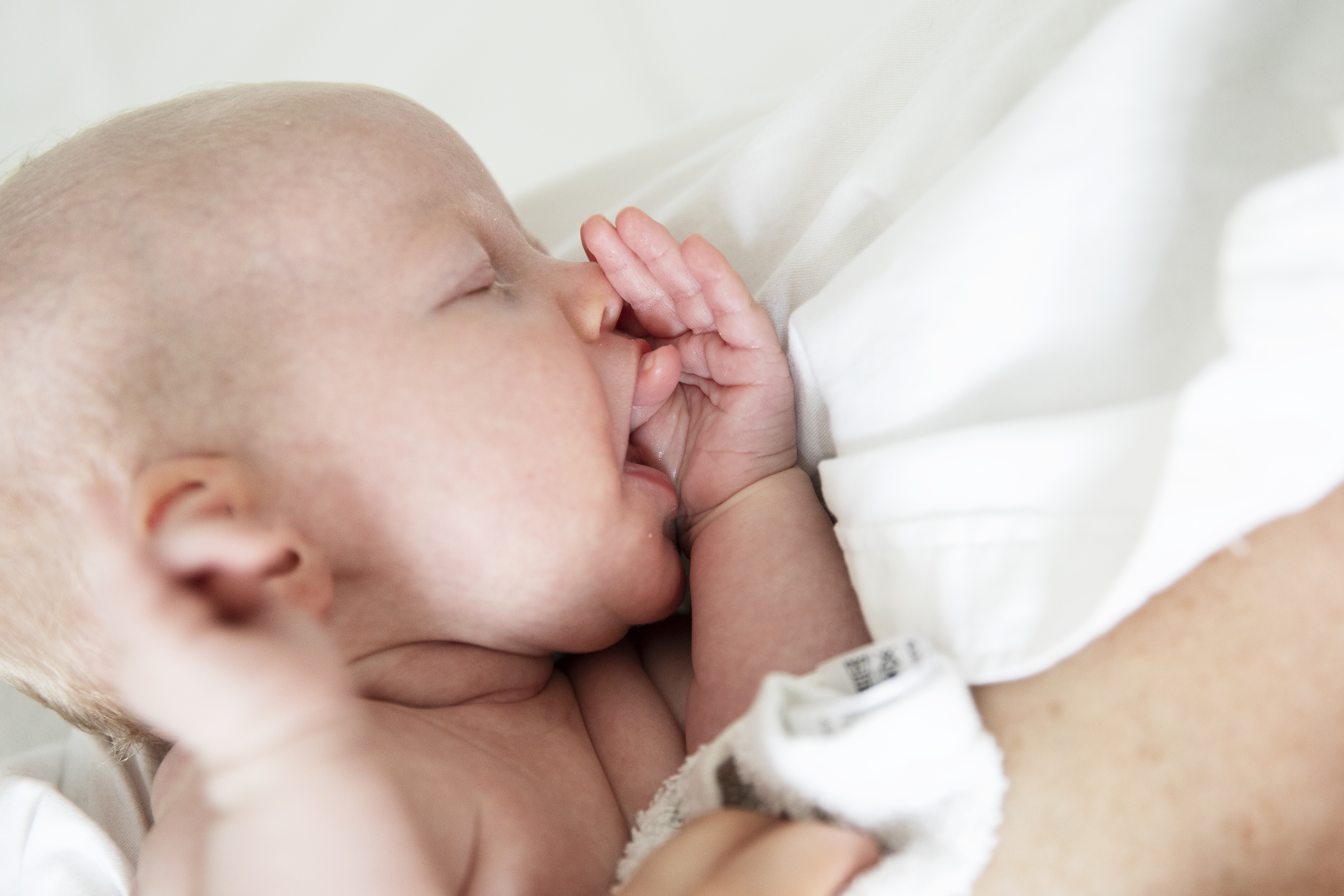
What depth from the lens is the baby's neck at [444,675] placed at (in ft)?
2.53

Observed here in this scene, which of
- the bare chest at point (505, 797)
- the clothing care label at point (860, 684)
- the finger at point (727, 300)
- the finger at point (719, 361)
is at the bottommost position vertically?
the bare chest at point (505, 797)

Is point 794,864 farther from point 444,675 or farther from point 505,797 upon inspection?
point 444,675

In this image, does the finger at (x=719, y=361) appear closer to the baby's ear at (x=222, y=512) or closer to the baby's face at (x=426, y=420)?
the baby's face at (x=426, y=420)

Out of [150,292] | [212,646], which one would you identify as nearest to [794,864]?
[212,646]

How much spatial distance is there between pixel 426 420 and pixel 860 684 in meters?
0.39

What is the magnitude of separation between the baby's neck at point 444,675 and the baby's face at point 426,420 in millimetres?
14

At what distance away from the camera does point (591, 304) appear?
0.86m

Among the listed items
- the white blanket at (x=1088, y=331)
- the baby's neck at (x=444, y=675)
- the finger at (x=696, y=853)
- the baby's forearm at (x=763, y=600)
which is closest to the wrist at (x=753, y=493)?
the baby's forearm at (x=763, y=600)

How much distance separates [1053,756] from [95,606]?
2.26 ft

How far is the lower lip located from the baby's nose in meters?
0.13

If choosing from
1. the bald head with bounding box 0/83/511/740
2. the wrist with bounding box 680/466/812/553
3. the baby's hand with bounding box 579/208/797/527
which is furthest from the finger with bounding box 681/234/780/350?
the bald head with bounding box 0/83/511/740

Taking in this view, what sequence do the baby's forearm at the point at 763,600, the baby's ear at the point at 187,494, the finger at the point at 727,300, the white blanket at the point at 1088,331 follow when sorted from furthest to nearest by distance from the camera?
the finger at the point at 727,300
the baby's forearm at the point at 763,600
the baby's ear at the point at 187,494
the white blanket at the point at 1088,331

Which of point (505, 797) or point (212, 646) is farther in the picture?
point (505, 797)

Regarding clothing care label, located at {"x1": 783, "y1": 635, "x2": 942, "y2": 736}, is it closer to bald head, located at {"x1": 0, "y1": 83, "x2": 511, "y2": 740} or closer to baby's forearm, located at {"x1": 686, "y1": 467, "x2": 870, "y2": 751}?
baby's forearm, located at {"x1": 686, "y1": 467, "x2": 870, "y2": 751}
